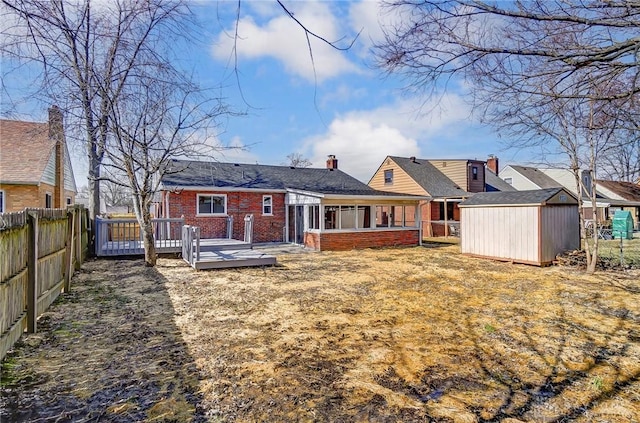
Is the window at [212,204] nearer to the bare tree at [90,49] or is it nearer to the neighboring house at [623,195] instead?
the bare tree at [90,49]

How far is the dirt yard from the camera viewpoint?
289 centimetres

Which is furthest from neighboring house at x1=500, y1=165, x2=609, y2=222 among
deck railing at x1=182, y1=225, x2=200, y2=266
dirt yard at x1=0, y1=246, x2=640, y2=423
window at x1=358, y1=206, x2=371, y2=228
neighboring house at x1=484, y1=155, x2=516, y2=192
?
deck railing at x1=182, y1=225, x2=200, y2=266

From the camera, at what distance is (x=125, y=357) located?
3.85m

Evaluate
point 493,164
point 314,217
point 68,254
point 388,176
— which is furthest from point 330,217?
point 493,164

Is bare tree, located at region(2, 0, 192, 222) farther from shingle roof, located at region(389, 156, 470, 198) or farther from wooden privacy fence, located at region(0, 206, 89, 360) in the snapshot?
shingle roof, located at region(389, 156, 470, 198)

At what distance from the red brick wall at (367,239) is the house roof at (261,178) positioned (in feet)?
5.71

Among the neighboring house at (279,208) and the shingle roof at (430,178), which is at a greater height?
the shingle roof at (430,178)

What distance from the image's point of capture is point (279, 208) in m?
17.2

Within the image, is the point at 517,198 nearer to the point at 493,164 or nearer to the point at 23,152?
the point at 23,152

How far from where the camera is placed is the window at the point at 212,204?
15.3 m

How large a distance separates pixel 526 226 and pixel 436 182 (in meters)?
12.7

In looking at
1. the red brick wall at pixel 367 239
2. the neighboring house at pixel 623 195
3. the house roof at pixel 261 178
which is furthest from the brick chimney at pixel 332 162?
the neighboring house at pixel 623 195

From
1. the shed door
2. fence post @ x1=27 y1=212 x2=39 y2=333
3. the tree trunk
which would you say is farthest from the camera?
the shed door

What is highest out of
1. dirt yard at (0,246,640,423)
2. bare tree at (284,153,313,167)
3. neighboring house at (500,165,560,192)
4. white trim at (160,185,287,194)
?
bare tree at (284,153,313,167)
